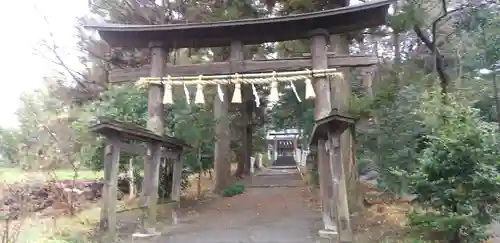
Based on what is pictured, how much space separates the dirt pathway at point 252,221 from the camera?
9.02 metres

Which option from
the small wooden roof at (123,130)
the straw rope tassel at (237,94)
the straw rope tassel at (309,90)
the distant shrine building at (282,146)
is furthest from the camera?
the distant shrine building at (282,146)

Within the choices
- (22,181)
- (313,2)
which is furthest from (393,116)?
(22,181)

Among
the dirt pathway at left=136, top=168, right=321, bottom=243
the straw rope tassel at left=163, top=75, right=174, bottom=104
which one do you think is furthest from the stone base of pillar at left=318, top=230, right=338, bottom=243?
the straw rope tassel at left=163, top=75, right=174, bottom=104

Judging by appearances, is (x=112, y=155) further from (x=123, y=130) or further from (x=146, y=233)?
(x=146, y=233)

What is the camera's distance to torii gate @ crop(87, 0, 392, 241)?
888 centimetres

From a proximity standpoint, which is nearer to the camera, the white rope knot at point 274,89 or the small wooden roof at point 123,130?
the small wooden roof at point 123,130

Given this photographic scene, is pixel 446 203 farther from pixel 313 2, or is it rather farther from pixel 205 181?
pixel 205 181

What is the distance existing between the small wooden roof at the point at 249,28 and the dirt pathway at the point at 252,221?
4661 mm

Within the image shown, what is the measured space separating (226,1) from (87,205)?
906cm

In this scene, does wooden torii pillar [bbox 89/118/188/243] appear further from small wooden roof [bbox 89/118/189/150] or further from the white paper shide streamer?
the white paper shide streamer

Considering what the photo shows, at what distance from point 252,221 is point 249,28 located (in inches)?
218

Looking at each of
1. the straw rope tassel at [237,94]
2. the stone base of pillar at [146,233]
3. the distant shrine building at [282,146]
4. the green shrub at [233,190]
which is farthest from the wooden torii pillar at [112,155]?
the distant shrine building at [282,146]

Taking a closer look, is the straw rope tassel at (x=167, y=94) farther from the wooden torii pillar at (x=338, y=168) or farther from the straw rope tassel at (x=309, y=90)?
the wooden torii pillar at (x=338, y=168)

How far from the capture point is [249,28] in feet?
31.1
